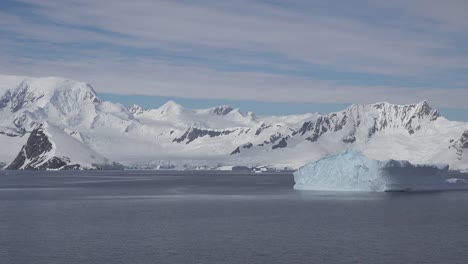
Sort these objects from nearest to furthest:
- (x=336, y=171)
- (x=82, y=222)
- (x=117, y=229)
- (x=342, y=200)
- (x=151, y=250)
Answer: (x=151, y=250), (x=117, y=229), (x=82, y=222), (x=342, y=200), (x=336, y=171)

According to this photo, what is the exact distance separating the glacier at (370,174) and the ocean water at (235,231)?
12112mm

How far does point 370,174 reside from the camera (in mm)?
103438

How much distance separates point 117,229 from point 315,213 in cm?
2233

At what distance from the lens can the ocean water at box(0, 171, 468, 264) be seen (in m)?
45.9

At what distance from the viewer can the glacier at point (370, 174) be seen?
10188 cm

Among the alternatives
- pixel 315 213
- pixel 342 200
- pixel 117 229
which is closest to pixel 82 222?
pixel 117 229

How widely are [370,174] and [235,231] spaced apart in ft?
163

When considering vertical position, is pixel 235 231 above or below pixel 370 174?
below

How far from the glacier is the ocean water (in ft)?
39.7

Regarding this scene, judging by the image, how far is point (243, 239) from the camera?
174ft

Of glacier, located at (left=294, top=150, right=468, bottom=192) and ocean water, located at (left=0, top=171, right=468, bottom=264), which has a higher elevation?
glacier, located at (left=294, top=150, right=468, bottom=192)

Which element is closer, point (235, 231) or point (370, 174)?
point (235, 231)

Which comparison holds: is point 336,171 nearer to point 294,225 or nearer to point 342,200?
point 342,200

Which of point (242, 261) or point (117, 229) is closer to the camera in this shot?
point (242, 261)
